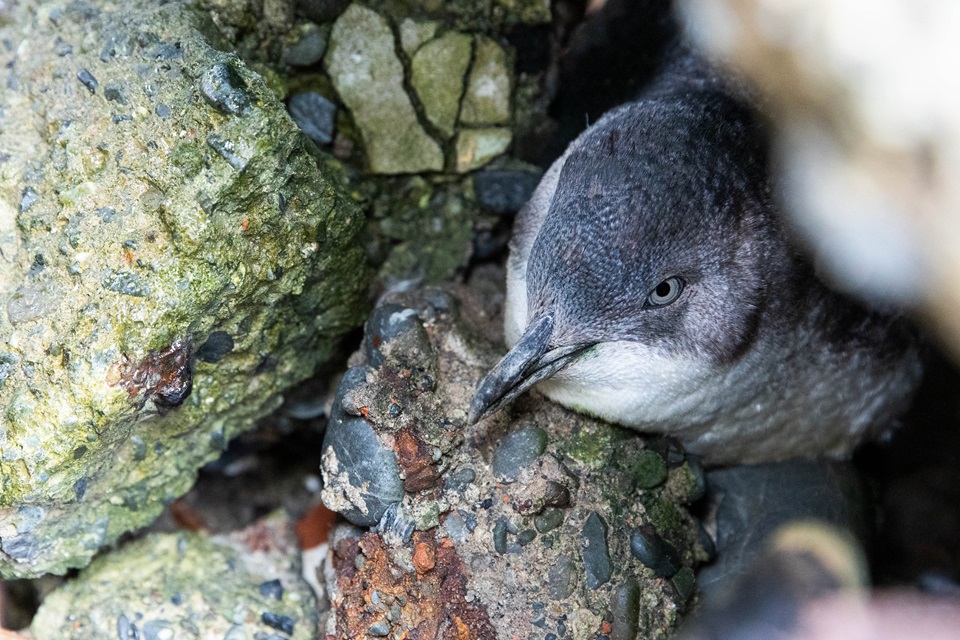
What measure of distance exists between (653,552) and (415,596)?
484 millimetres

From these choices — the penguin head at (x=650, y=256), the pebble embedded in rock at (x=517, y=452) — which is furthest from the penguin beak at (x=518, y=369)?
the pebble embedded in rock at (x=517, y=452)

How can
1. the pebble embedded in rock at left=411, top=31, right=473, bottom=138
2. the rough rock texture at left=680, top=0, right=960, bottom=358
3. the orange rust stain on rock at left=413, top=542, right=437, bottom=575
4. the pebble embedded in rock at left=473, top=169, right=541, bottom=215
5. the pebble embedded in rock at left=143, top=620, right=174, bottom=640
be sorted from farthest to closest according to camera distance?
the pebble embedded in rock at left=473, top=169, right=541, bottom=215, the pebble embedded in rock at left=411, top=31, right=473, bottom=138, the pebble embedded in rock at left=143, top=620, right=174, bottom=640, the orange rust stain on rock at left=413, top=542, right=437, bottom=575, the rough rock texture at left=680, top=0, right=960, bottom=358

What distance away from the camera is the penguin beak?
1.61 meters

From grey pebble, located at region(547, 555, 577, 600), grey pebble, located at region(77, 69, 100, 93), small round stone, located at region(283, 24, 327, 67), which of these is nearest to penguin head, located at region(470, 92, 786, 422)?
grey pebble, located at region(547, 555, 577, 600)

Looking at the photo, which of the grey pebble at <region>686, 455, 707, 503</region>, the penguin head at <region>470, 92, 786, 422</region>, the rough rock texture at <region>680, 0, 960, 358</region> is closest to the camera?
the rough rock texture at <region>680, 0, 960, 358</region>

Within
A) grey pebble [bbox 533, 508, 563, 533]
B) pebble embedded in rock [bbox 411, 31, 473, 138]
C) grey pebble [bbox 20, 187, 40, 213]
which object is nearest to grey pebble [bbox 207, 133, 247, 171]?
grey pebble [bbox 20, 187, 40, 213]

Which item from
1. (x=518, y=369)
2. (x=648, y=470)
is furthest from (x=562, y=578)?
(x=518, y=369)

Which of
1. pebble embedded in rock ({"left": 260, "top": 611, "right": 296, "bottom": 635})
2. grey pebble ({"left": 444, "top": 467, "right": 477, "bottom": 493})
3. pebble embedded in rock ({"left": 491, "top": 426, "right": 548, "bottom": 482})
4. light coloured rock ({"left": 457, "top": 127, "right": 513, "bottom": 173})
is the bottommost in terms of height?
pebble embedded in rock ({"left": 260, "top": 611, "right": 296, "bottom": 635})

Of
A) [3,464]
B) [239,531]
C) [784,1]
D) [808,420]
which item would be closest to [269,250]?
[3,464]

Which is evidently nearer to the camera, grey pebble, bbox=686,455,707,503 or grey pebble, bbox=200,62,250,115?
grey pebble, bbox=200,62,250,115

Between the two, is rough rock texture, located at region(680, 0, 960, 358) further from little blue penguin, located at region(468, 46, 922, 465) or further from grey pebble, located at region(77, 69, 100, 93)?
grey pebble, located at region(77, 69, 100, 93)

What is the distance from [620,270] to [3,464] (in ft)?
3.98

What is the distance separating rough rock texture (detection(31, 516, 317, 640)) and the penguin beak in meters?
0.69

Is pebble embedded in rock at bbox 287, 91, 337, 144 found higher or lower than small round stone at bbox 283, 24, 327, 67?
lower
